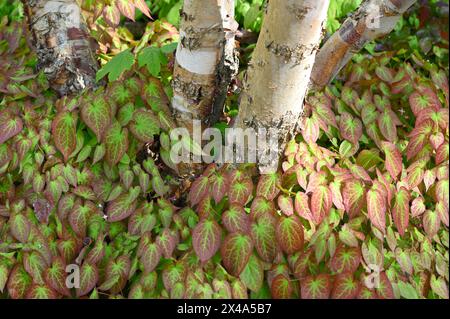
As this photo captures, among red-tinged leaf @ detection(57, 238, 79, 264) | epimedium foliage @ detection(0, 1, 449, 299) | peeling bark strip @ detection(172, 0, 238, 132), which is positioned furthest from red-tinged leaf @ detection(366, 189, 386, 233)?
red-tinged leaf @ detection(57, 238, 79, 264)

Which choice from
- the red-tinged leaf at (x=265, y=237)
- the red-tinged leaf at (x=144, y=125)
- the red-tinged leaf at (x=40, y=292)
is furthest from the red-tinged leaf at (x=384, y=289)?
the red-tinged leaf at (x=40, y=292)

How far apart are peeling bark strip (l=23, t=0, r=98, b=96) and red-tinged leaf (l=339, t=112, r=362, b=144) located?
0.98 meters

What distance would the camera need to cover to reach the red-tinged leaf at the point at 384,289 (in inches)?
77.8

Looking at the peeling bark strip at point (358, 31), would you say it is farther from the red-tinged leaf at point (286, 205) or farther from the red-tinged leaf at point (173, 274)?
the red-tinged leaf at point (173, 274)

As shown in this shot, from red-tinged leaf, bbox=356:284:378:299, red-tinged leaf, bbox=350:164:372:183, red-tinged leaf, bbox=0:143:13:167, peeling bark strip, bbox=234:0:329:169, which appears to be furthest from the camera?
red-tinged leaf, bbox=0:143:13:167

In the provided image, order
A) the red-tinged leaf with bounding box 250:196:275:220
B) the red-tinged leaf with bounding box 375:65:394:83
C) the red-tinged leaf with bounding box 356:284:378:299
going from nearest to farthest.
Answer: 1. the red-tinged leaf with bounding box 356:284:378:299
2. the red-tinged leaf with bounding box 250:196:275:220
3. the red-tinged leaf with bounding box 375:65:394:83

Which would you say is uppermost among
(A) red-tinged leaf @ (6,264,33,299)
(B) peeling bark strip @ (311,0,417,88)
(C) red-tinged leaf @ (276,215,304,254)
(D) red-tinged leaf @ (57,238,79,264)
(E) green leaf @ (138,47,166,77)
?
(B) peeling bark strip @ (311,0,417,88)

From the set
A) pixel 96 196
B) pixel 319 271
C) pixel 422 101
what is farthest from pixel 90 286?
pixel 422 101

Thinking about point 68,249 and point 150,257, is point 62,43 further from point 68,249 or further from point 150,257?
point 150,257

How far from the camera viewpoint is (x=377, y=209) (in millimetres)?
2084

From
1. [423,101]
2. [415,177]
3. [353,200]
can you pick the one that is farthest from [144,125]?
[423,101]

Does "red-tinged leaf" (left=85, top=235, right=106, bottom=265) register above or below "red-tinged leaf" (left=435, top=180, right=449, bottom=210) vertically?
below

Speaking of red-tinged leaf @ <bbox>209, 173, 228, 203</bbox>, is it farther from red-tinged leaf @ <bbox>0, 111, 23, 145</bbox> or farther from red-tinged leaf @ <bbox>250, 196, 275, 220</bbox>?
red-tinged leaf @ <bbox>0, 111, 23, 145</bbox>

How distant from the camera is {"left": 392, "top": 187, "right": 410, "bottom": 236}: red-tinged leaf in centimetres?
213
